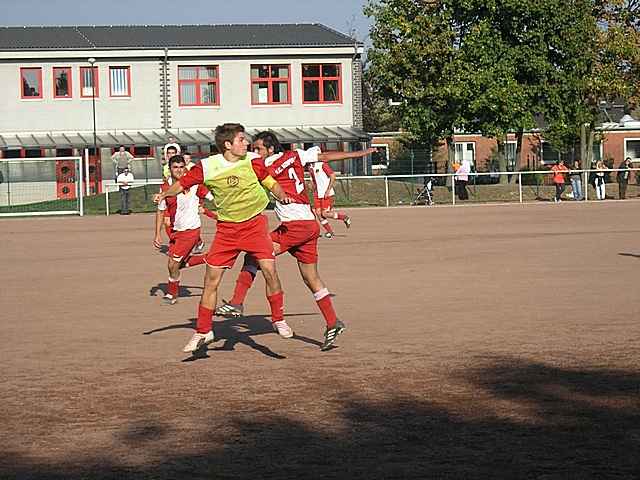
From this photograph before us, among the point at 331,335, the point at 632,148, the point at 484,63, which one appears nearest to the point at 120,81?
the point at 484,63

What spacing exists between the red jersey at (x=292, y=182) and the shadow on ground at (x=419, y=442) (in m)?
2.74

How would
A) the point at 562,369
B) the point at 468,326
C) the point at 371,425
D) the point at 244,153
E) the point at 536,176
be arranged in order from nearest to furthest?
the point at 371,425 < the point at 562,369 < the point at 244,153 < the point at 468,326 < the point at 536,176

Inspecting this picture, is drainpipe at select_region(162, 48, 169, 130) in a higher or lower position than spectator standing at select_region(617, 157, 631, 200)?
higher

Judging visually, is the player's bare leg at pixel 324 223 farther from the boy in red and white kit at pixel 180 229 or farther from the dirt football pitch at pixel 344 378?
the boy in red and white kit at pixel 180 229

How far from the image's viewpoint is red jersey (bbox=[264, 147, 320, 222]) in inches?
412

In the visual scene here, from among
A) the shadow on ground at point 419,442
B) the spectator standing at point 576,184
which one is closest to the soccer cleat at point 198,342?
the shadow on ground at point 419,442

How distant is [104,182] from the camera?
5550cm

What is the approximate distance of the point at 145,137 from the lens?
55656 mm

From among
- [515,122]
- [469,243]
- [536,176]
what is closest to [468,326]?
[469,243]

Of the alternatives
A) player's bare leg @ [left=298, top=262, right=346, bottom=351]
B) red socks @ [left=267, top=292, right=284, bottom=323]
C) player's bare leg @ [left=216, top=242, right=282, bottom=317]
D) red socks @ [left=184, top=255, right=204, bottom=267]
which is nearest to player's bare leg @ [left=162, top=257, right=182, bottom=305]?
red socks @ [left=184, top=255, right=204, bottom=267]

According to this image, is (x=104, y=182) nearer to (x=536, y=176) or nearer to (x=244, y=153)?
(x=536, y=176)

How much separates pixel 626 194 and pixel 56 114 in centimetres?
2630

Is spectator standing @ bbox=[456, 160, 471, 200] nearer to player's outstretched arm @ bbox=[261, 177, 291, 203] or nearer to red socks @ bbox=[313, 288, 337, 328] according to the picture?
red socks @ bbox=[313, 288, 337, 328]

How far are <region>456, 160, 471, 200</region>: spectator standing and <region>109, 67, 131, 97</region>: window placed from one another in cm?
1864
